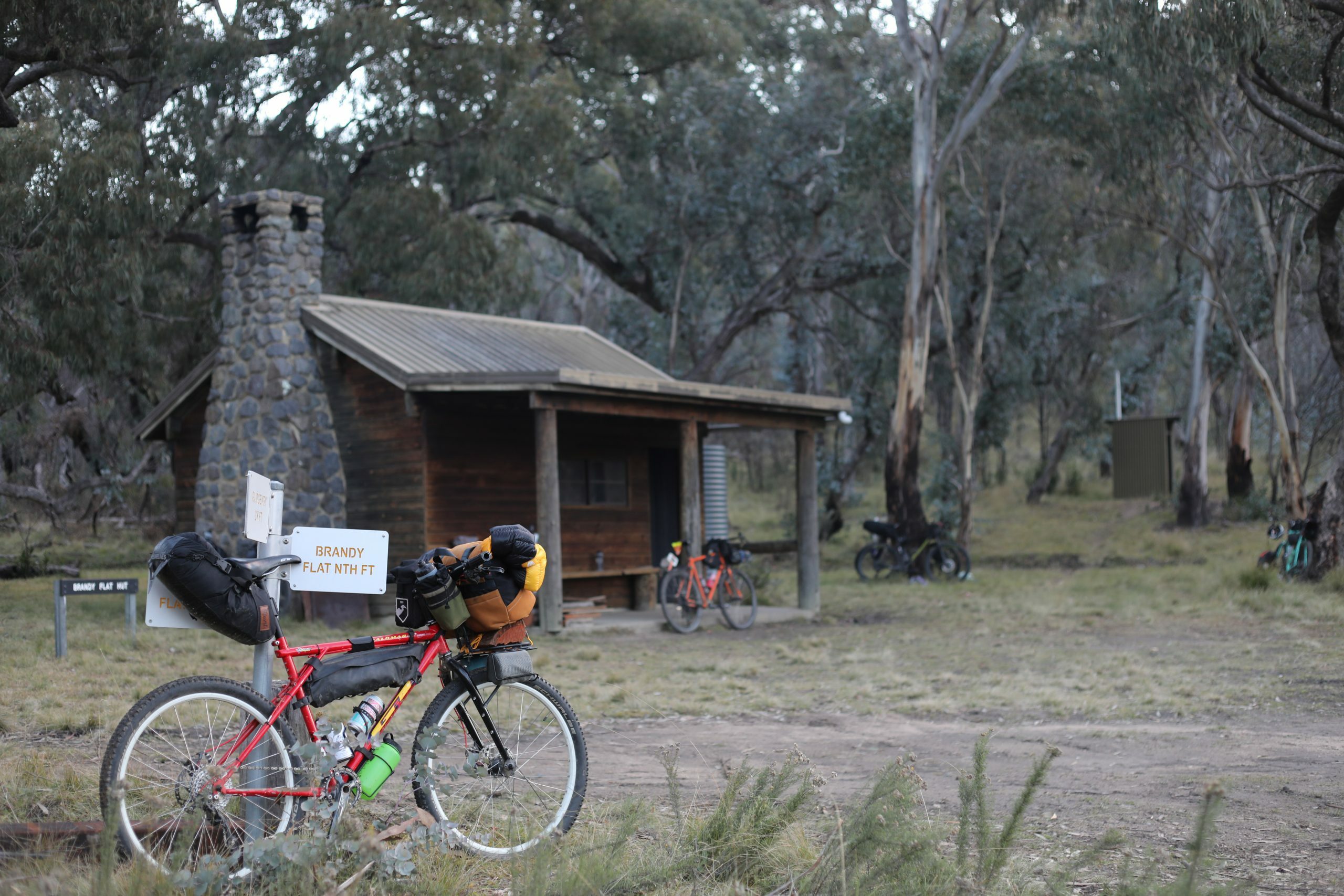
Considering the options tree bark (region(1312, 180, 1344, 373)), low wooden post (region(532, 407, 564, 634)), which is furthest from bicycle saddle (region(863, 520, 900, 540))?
low wooden post (region(532, 407, 564, 634))

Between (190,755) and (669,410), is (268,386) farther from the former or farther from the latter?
(190,755)

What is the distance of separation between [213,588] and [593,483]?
1262cm

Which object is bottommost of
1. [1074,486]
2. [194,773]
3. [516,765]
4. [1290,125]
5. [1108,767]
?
[1108,767]

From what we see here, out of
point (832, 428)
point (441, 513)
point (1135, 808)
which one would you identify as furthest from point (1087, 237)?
point (1135, 808)

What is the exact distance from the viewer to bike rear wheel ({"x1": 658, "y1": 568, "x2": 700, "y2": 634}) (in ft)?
46.4

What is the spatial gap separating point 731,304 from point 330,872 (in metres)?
23.8

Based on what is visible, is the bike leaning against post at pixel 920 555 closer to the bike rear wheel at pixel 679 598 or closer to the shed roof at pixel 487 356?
the shed roof at pixel 487 356

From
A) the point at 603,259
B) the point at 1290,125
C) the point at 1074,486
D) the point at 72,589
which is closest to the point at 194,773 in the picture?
the point at 72,589

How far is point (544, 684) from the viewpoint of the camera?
14.5 ft

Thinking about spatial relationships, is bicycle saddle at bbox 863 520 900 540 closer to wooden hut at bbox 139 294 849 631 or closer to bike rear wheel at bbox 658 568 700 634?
wooden hut at bbox 139 294 849 631

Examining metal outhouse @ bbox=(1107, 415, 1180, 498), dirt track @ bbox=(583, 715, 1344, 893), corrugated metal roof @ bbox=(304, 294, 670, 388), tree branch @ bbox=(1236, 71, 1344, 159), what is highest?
tree branch @ bbox=(1236, 71, 1344, 159)

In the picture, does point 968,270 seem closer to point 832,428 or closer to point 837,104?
point 837,104

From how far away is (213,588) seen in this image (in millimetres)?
3686

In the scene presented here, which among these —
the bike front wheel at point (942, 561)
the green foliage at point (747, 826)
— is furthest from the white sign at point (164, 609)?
the bike front wheel at point (942, 561)
